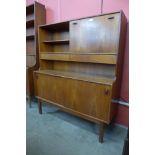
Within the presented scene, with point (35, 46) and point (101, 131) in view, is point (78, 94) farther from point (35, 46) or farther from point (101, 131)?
point (35, 46)

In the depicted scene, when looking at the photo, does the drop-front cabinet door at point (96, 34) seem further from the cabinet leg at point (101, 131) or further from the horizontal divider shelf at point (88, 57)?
the cabinet leg at point (101, 131)

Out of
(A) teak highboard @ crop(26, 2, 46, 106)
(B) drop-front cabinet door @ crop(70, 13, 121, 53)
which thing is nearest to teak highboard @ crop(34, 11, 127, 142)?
(B) drop-front cabinet door @ crop(70, 13, 121, 53)

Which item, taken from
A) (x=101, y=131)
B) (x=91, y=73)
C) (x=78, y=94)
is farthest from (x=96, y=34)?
(x=101, y=131)

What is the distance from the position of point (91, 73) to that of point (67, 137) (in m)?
1.02

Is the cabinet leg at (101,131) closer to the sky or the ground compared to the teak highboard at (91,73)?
closer to the ground

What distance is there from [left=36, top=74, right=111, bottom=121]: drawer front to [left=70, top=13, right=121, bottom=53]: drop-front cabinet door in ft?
1.79

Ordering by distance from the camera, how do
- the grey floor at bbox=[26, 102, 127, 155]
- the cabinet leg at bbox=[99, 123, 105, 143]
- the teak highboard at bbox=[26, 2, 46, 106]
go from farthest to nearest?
the teak highboard at bbox=[26, 2, 46, 106] → the cabinet leg at bbox=[99, 123, 105, 143] → the grey floor at bbox=[26, 102, 127, 155]

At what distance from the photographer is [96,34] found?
6.28 ft

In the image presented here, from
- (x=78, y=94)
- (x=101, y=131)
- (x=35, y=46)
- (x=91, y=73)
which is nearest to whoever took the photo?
(x=101, y=131)

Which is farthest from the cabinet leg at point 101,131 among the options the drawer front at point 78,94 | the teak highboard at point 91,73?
the drawer front at point 78,94

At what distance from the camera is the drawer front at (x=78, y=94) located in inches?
63.4

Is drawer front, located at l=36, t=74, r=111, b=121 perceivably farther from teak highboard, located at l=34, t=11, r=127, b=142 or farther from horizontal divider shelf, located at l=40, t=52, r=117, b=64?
horizontal divider shelf, located at l=40, t=52, r=117, b=64

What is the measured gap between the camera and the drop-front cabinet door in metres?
1.75
